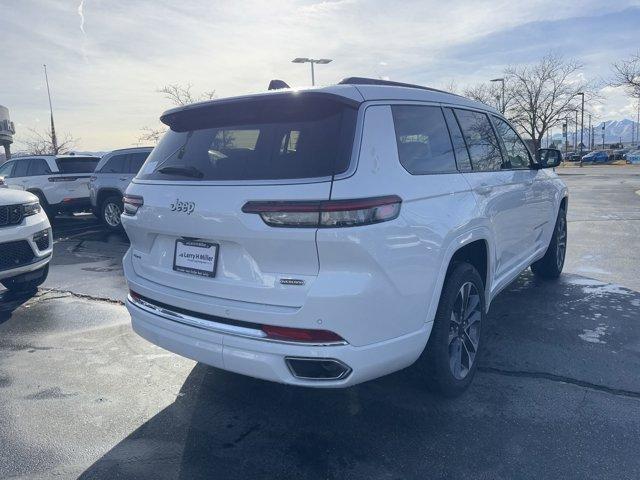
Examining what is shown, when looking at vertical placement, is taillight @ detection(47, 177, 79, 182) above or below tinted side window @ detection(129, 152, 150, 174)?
below

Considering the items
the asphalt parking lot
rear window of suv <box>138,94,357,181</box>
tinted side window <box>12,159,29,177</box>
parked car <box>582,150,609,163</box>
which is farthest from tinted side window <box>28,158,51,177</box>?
parked car <box>582,150,609,163</box>

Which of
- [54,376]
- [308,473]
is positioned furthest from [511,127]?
[54,376]

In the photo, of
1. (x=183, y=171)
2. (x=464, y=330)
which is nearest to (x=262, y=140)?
(x=183, y=171)

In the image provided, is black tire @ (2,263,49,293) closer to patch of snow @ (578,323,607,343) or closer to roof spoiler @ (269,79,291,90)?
roof spoiler @ (269,79,291,90)

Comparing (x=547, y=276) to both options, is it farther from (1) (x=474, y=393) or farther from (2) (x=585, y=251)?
(1) (x=474, y=393)

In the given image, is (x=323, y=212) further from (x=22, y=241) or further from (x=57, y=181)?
(x=57, y=181)

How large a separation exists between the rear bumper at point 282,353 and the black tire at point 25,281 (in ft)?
11.7

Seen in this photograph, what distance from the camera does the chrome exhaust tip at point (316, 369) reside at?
248 cm

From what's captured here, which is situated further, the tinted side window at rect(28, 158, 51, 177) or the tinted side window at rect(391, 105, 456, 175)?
the tinted side window at rect(28, 158, 51, 177)

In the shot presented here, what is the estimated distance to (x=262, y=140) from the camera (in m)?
2.74

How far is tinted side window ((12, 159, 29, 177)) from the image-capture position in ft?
42.8

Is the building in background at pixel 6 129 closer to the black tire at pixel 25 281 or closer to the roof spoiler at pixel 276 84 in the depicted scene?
the black tire at pixel 25 281

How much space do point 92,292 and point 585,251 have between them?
22.0ft

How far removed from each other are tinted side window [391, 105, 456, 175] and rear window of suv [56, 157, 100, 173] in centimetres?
1178
